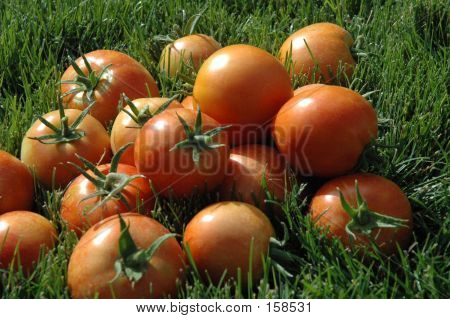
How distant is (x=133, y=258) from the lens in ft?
4.98

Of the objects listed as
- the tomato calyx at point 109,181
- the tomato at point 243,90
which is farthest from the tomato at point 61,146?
the tomato at point 243,90

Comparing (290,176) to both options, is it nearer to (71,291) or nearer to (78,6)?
(71,291)

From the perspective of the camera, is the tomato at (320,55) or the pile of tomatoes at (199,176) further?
the tomato at (320,55)

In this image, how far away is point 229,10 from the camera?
2.93m

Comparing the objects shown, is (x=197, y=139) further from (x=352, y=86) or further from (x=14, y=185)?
(x=352, y=86)

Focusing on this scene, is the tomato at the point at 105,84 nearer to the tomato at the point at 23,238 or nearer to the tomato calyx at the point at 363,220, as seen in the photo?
the tomato at the point at 23,238

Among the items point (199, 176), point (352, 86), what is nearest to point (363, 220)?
point (199, 176)

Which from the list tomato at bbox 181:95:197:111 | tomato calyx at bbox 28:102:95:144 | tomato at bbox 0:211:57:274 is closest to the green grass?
tomato at bbox 0:211:57:274

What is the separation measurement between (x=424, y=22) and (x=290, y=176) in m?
1.13

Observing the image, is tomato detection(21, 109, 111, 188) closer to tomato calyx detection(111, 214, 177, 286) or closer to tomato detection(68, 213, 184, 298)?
tomato detection(68, 213, 184, 298)

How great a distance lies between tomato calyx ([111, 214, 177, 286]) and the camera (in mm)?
1501

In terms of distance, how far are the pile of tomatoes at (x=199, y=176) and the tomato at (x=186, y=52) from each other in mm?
310

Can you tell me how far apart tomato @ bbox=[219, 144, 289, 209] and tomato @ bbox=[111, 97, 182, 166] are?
0.85 ft

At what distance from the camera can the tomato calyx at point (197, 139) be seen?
5.57 feet
